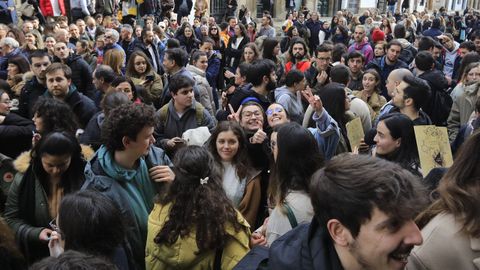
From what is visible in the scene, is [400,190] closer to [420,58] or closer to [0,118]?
[0,118]

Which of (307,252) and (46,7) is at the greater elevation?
(46,7)

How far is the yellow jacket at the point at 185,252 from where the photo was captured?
2.41 meters

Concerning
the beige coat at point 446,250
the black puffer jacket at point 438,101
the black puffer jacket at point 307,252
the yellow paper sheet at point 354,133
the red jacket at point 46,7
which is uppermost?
the red jacket at point 46,7

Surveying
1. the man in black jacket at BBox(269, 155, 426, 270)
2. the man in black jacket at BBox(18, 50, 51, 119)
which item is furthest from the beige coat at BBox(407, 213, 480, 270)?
the man in black jacket at BBox(18, 50, 51, 119)

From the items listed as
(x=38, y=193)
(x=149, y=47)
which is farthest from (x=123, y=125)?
(x=149, y=47)

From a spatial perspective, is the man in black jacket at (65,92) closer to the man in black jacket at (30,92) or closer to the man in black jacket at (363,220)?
the man in black jacket at (30,92)

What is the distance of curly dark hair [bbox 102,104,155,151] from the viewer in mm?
2803

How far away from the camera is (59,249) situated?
2.32m

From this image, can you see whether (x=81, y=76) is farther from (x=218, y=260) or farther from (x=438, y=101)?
(x=438, y=101)

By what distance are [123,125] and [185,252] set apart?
865 mm

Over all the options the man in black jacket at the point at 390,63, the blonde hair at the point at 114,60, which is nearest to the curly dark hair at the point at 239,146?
the blonde hair at the point at 114,60

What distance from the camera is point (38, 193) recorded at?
291 cm

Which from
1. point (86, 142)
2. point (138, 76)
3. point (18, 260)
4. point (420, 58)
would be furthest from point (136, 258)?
point (420, 58)

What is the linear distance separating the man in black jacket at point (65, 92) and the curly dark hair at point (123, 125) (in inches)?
72.4
